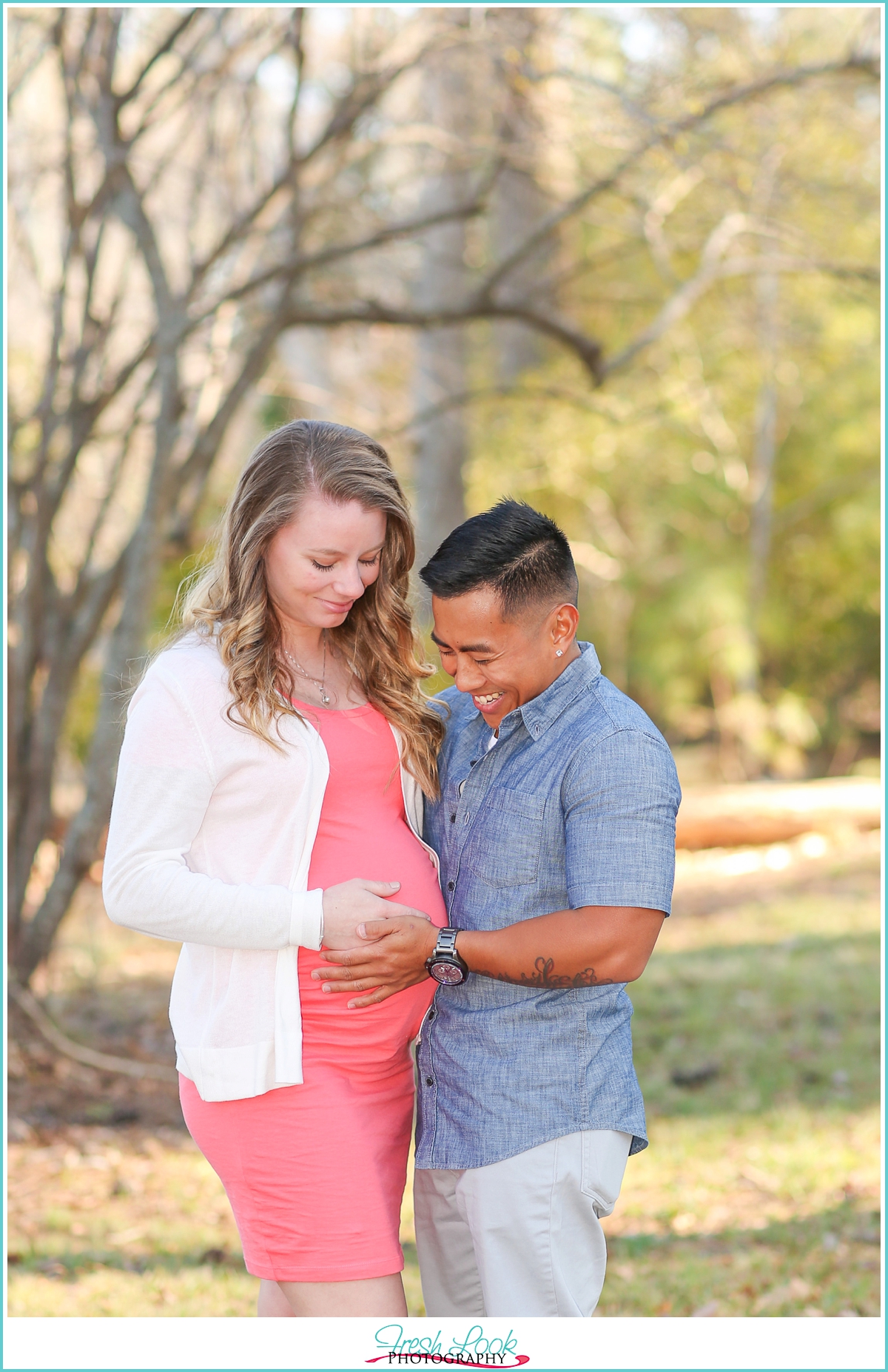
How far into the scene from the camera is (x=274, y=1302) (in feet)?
6.98

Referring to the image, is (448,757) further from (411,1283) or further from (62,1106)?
(62,1106)

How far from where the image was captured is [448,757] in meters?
2.19

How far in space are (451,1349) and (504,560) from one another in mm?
1292

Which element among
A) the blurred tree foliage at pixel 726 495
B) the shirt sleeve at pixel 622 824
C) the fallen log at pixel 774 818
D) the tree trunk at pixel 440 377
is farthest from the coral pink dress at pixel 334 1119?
the fallen log at pixel 774 818

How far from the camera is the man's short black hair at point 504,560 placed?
191cm

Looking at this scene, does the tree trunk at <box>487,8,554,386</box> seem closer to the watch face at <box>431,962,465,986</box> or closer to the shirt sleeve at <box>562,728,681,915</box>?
the shirt sleeve at <box>562,728,681,915</box>

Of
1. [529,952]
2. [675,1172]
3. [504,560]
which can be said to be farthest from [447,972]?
[675,1172]

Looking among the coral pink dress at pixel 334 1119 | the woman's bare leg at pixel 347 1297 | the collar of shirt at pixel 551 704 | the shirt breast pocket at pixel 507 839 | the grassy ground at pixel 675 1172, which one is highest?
the collar of shirt at pixel 551 704

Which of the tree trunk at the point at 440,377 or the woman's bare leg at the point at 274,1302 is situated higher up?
the tree trunk at the point at 440,377

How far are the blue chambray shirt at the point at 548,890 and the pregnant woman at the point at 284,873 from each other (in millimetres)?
114

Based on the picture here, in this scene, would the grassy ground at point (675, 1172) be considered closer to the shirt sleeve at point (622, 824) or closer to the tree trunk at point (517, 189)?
the shirt sleeve at point (622, 824)

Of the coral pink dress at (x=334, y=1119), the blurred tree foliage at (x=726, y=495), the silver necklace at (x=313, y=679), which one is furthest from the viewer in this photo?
the blurred tree foliage at (x=726, y=495)

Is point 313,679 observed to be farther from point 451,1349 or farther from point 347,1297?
point 451,1349

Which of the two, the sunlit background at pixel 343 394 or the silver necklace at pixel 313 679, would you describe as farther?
the sunlit background at pixel 343 394
